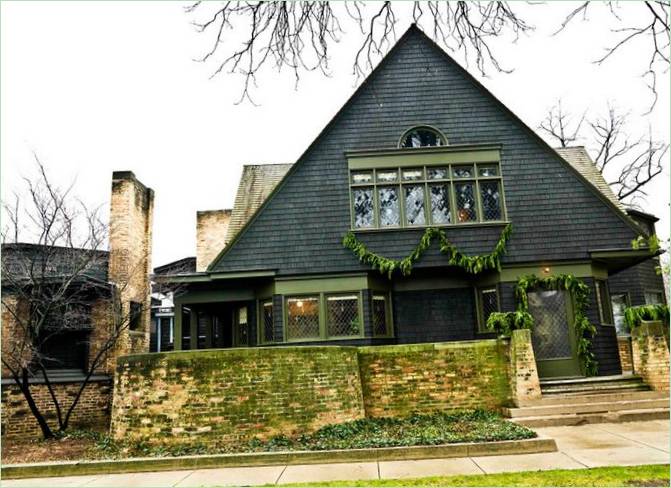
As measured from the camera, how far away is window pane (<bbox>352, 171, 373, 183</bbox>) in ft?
49.2

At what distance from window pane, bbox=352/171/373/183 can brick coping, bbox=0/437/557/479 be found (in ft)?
26.1

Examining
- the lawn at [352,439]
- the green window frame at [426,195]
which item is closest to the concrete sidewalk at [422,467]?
the lawn at [352,439]

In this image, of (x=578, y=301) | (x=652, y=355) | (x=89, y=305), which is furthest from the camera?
(x=89, y=305)

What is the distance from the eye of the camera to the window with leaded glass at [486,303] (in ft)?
46.8

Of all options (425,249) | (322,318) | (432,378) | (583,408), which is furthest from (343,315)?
(583,408)

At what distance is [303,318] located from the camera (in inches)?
561

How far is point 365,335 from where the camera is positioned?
45.5 ft

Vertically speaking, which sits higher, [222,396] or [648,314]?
[648,314]

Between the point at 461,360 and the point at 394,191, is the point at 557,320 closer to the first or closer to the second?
the point at 461,360

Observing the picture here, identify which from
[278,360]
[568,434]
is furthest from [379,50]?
[568,434]

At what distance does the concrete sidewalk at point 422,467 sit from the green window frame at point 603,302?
17.4 feet

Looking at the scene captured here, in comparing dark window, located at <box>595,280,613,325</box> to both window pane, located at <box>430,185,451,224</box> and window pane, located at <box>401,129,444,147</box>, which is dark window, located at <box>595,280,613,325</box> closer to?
window pane, located at <box>430,185,451,224</box>

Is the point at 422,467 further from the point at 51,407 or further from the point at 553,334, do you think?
the point at 51,407

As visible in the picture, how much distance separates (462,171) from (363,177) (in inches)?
108
